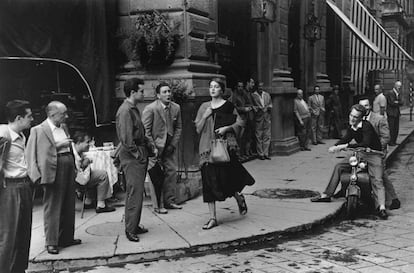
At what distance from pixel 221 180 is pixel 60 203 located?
7.04 ft

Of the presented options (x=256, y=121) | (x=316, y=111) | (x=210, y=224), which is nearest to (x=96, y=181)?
(x=210, y=224)

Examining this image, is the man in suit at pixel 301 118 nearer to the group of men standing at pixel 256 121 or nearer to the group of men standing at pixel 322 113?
the group of men standing at pixel 322 113

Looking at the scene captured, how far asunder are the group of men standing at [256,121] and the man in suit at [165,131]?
477 centimetres

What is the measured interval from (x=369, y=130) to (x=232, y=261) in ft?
10.8

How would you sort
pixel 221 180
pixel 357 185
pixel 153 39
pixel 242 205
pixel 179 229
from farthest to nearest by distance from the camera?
pixel 153 39 → pixel 357 185 → pixel 242 205 → pixel 221 180 → pixel 179 229

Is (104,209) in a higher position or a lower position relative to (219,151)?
lower

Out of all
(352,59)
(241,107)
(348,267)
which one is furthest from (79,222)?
(352,59)

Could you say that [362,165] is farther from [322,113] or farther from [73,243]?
[322,113]

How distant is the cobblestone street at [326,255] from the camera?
5605 mm

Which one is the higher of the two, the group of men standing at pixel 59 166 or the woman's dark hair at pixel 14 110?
the woman's dark hair at pixel 14 110

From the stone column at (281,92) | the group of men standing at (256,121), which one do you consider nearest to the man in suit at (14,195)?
the group of men standing at (256,121)

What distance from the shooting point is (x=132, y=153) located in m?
6.24

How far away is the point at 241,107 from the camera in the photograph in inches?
482

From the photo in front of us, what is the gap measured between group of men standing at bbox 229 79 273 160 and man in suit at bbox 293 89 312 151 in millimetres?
1898
